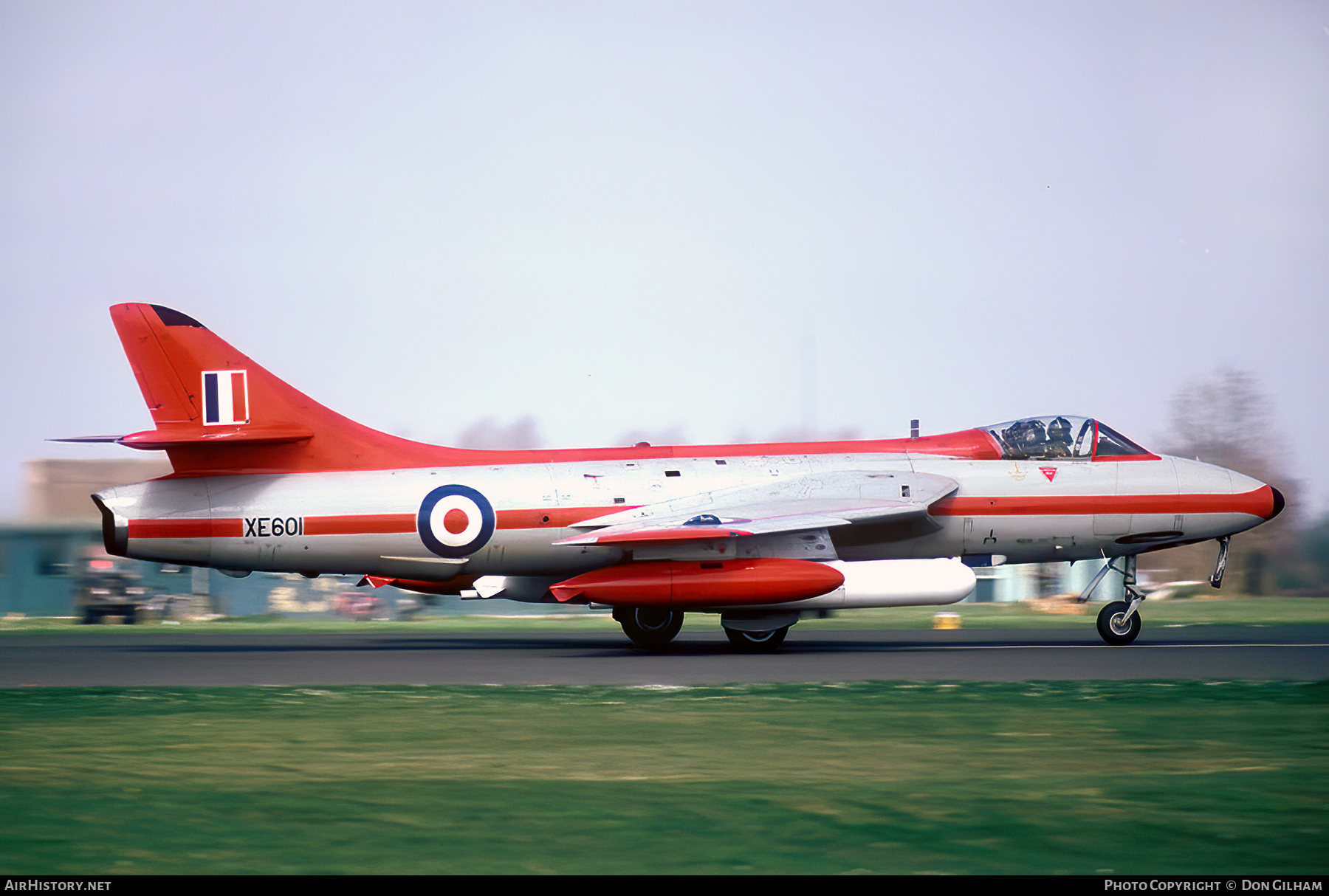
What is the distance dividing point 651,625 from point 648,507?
183 centimetres

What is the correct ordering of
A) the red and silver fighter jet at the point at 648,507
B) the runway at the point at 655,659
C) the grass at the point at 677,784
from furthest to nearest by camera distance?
1. the red and silver fighter jet at the point at 648,507
2. the runway at the point at 655,659
3. the grass at the point at 677,784

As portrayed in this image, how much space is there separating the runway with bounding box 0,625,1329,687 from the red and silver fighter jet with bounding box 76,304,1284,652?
103cm

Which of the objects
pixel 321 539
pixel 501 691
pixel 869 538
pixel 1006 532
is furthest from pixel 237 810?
pixel 1006 532

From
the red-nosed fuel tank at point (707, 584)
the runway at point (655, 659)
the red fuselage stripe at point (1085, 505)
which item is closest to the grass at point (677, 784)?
the runway at point (655, 659)

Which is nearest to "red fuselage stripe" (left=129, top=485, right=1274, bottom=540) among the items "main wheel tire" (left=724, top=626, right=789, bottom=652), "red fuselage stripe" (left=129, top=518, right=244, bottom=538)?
"red fuselage stripe" (left=129, top=518, right=244, bottom=538)

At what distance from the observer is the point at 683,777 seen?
782cm

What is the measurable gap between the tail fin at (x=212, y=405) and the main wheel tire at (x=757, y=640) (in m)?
6.40

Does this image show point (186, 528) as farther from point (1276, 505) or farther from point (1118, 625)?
point (1276, 505)

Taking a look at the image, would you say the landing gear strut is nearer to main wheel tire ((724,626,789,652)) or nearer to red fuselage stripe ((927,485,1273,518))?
red fuselage stripe ((927,485,1273,518))

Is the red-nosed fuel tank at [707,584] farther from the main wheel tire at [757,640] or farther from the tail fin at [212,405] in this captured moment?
the tail fin at [212,405]

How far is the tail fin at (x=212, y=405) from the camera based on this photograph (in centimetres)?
1884

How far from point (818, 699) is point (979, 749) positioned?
3.28m

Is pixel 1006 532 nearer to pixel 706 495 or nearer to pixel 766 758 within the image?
pixel 706 495
